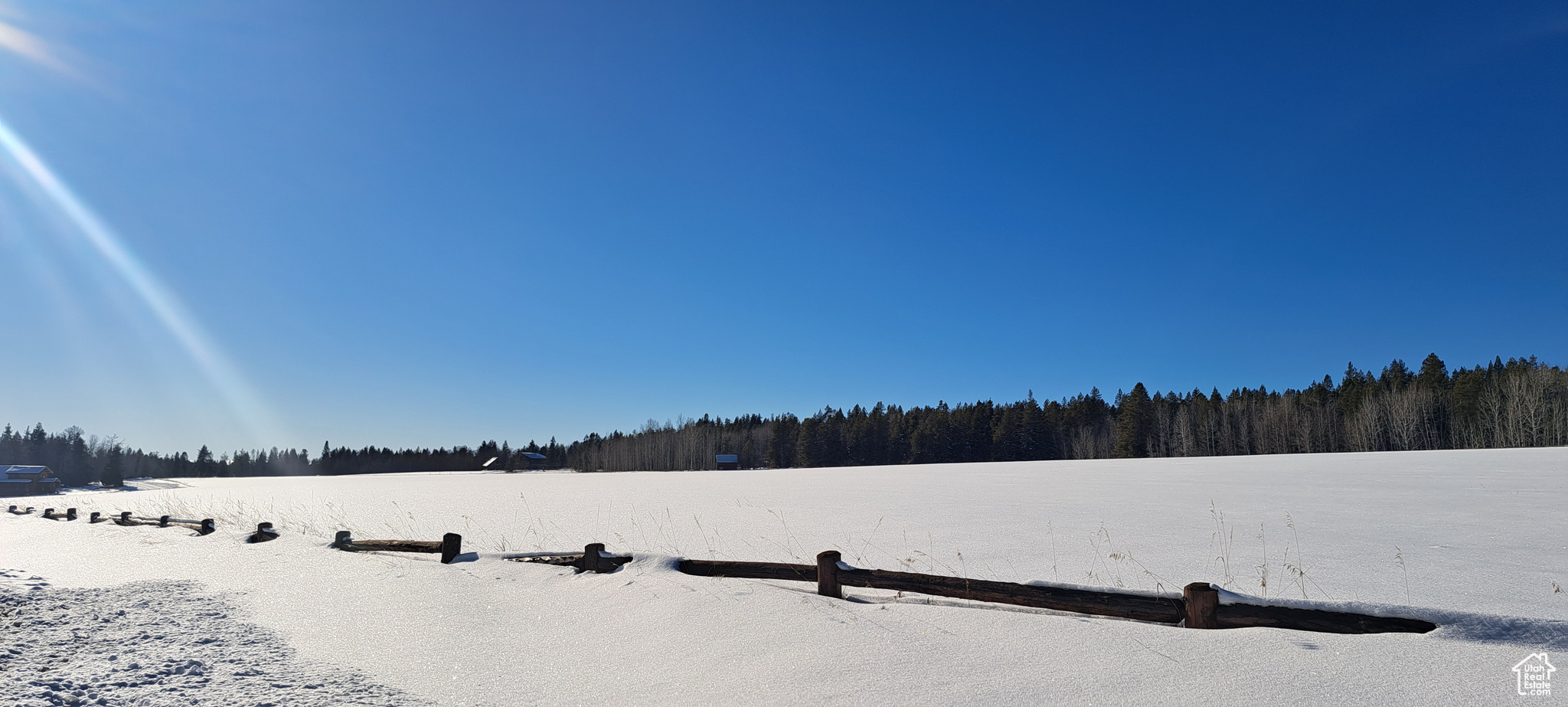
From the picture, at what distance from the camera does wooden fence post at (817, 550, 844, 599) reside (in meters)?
7.50

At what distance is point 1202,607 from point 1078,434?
92.0 meters

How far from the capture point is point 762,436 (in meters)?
117

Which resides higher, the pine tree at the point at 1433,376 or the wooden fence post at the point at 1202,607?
the pine tree at the point at 1433,376

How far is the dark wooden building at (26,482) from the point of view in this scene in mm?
66875

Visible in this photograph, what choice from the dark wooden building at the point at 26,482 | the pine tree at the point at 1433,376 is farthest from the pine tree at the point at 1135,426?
the dark wooden building at the point at 26,482

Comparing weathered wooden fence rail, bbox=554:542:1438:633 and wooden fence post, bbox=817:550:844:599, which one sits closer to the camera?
weathered wooden fence rail, bbox=554:542:1438:633

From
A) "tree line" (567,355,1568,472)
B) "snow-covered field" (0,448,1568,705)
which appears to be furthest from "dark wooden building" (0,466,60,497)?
"snow-covered field" (0,448,1568,705)

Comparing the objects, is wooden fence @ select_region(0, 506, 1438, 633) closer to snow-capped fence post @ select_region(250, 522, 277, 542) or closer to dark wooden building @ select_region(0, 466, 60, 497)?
snow-capped fence post @ select_region(250, 522, 277, 542)

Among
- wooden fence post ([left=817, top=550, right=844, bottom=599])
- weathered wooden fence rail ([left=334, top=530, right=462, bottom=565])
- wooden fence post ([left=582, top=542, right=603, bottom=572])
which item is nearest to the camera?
wooden fence post ([left=817, top=550, right=844, bottom=599])

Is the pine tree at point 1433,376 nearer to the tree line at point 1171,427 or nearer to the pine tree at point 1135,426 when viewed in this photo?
the tree line at point 1171,427

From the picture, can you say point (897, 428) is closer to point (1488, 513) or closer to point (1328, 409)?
point (1328, 409)

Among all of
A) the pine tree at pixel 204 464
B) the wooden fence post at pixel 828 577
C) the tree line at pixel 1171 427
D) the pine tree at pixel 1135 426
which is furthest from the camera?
the pine tree at pixel 204 464

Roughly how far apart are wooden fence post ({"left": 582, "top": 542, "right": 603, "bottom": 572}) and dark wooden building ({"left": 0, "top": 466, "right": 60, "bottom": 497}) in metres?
90.6

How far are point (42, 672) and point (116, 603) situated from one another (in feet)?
12.3
